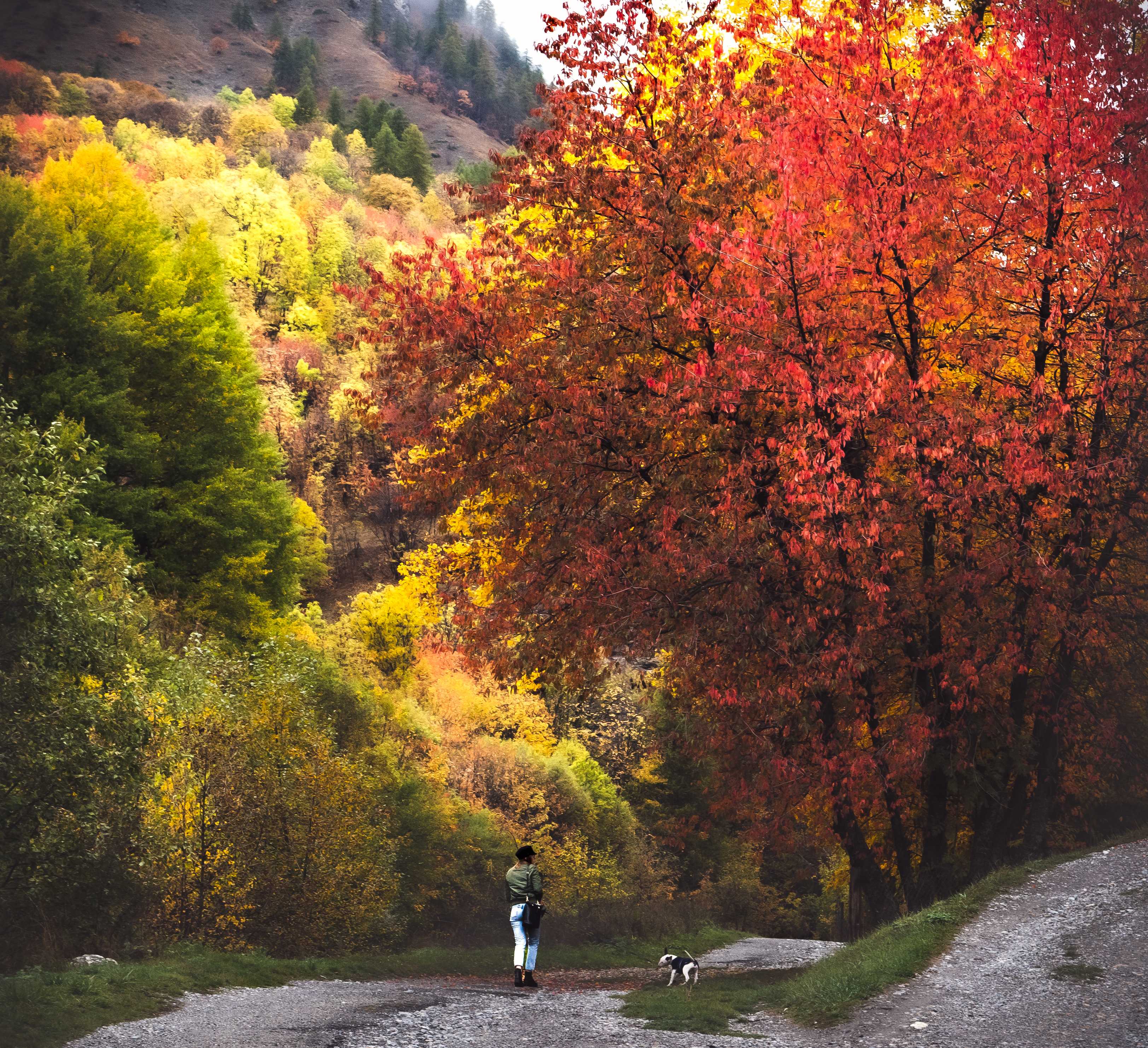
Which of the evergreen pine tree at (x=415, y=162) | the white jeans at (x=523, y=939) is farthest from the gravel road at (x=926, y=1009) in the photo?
the evergreen pine tree at (x=415, y=162)

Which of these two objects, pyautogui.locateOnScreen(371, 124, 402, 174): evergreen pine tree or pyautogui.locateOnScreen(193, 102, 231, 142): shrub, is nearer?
pyautogui.locateOnScreen(193, 102, 231, 142): shrub

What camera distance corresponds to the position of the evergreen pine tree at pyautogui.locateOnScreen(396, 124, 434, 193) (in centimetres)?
14400

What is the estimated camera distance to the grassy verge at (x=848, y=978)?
12.2 meters

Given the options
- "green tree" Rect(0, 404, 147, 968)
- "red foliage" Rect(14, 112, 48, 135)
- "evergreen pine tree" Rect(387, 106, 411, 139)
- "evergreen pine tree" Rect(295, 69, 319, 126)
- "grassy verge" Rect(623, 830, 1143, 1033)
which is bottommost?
"grassy verge" Rect(623, 830, 1143, 1033)

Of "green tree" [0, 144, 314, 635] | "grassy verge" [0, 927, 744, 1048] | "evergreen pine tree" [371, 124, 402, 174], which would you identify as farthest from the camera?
"evergreen pine tree" [371, 124, 402, 174]

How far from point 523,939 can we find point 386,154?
144m

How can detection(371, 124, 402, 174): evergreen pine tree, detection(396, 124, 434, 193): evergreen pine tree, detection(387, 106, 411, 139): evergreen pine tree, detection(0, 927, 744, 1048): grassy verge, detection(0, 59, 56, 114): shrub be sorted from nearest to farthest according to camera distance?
detection(0, 927, 744, 1048): grassy verge < detection(0, 59, 56, 114): shrub < detection(396, 124, 434, 193): evergreen pine tree < detection(371, 124, 402, 174): evergreen pine tree < detection(387, 106, 411, 139): evergreen pine tree

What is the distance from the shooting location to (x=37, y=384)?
30.7 m

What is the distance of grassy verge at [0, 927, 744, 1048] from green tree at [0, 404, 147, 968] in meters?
1.60

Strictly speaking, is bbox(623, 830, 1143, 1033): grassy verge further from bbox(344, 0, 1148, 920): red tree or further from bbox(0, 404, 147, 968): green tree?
bbox(0, 404, 147, 968): green tree

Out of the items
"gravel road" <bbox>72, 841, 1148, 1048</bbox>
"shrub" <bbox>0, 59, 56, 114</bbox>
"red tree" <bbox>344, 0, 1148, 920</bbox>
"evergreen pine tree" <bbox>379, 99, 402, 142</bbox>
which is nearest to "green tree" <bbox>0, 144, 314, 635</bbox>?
"red tree" <bbox>344, 0, 1148, 920</bbox>

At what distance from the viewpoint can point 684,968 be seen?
17562 millimetres

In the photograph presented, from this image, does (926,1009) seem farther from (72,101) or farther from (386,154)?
(386,154)

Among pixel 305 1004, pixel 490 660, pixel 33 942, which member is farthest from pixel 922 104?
pixel 33 942
